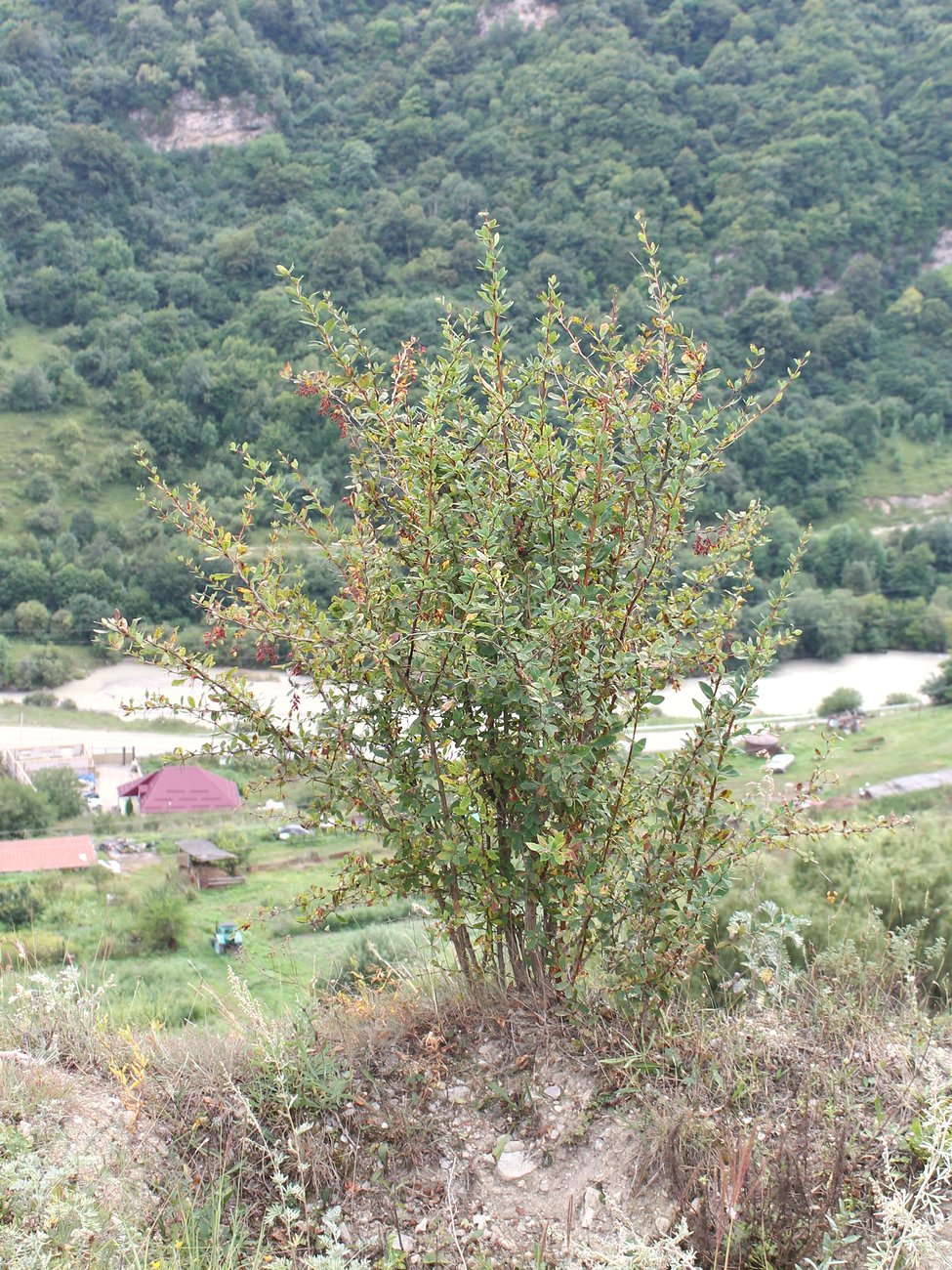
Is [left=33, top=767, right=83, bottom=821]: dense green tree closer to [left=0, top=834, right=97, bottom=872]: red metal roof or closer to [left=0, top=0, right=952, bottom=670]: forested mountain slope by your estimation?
[left=0, top=834, right=97, bottom=872]: red metal roof

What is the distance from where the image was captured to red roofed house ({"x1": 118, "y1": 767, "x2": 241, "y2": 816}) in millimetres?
34125

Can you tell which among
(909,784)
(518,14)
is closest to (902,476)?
(909,784)

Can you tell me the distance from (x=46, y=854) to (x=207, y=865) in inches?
155

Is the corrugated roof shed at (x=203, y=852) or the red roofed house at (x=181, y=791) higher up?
the corrugated roof shed at (x=203, y=852)

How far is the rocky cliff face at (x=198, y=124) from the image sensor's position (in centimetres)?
8650

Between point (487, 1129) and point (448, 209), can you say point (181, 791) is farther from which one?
point (448, 209)

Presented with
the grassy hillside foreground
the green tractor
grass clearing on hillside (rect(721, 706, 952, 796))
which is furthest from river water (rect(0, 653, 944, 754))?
the grassy hillside foreground

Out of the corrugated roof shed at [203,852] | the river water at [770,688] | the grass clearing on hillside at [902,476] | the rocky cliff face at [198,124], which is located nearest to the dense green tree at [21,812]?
the corrugated roof shed at [203,852]

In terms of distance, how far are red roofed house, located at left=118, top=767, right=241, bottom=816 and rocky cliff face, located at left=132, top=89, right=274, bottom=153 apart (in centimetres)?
6968

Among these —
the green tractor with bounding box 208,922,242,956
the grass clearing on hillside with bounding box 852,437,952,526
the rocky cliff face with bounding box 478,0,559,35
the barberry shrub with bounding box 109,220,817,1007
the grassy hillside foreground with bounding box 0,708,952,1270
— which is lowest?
Result: the green tractor with bounding box 208,922,242,956

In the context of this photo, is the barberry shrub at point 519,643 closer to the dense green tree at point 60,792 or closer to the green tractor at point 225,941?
the green tractor at point 225,941

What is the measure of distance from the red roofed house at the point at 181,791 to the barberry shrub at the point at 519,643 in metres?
31.8

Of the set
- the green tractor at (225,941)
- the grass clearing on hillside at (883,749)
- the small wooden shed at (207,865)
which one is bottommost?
the grass clearing on hillside at (883,749)

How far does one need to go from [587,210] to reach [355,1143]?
7838 centimetres
